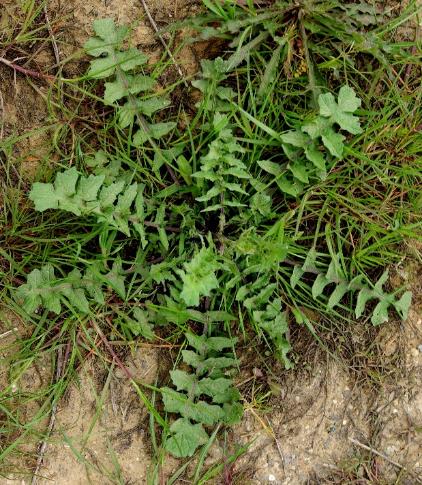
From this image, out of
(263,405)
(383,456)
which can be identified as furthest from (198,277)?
(383,456)

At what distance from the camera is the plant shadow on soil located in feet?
9.76

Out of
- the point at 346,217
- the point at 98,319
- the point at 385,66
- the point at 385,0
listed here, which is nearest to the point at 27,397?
the point at 98,319

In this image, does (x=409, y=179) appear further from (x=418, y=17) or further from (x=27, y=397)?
(x=27, y=397)

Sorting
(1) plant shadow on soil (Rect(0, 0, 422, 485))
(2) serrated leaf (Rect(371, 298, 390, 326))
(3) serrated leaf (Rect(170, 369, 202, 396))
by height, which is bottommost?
(1) plant shadow on soil (Rect(0, 0, 422, 485))

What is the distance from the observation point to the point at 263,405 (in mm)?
2982

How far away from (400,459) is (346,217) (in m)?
1.13

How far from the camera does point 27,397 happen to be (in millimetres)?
2988

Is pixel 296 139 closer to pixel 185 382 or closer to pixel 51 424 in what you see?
pixel 185 382

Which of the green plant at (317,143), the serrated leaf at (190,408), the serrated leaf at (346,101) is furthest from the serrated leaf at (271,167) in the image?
the serrated leaf at (190,408)

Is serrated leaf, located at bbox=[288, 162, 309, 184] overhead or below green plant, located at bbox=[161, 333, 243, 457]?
overhead

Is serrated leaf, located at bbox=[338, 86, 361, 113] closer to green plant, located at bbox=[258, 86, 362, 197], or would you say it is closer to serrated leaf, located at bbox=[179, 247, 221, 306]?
green plant, located at bbox=[258, 86, 362, 197]

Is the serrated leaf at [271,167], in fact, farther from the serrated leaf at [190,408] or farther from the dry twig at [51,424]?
the dry twig at [51,424]

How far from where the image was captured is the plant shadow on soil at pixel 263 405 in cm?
297

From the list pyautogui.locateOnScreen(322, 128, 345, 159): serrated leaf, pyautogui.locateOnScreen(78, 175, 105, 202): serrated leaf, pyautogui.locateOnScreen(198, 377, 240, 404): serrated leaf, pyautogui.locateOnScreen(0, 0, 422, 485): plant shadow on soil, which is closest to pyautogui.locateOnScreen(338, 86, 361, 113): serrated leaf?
pyautogui.locateOnScreen(322, 128, 345, 159): serrated leaf
